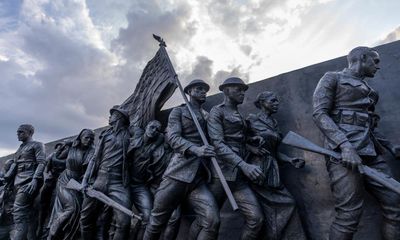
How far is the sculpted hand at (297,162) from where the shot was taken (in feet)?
18.4

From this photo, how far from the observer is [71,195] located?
752cm

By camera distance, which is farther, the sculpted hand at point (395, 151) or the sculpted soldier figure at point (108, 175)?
the sculpted soldier figure at point (108, 175)

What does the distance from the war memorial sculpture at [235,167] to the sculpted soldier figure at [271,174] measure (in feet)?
0.05

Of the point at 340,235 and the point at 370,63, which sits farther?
the point at 370,63

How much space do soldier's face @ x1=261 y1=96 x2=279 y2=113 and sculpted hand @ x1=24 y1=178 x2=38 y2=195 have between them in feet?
19.7

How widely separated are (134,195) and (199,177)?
1754 mm

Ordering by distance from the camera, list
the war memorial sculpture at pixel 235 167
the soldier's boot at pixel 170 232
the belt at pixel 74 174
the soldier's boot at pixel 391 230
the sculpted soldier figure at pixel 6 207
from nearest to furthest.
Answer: the soldier's boot at pixel 391 230
the war memorial sculpture at pixel 235 167
the soldier's boot at pixel 170 232
the belt at pixel 74 174
the sculpted soldier figure at pixel 6 207

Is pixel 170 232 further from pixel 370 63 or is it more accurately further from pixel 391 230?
pixel 370 63

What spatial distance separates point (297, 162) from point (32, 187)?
642 cm

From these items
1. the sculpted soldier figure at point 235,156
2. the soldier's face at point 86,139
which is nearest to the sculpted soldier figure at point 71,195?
the soldier's face at point 86,139

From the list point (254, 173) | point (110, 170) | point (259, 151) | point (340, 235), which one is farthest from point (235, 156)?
point (110, 170)

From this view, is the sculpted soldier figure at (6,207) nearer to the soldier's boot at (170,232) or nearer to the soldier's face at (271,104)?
the soldier's boot at (170,232)

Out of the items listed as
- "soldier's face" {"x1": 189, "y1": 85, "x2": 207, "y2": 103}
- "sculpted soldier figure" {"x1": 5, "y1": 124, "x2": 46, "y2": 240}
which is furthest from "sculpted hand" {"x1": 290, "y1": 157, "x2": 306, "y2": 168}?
"sculpted soldier figure" {"x1": 5, "y1": 124, "x2": 46, "y2": 240}

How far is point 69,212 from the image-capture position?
7262 mm
